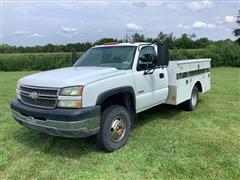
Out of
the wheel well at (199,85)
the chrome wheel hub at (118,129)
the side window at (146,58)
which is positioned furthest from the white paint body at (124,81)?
the chrome wheel hub at (118,129)

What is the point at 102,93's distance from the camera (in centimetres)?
465

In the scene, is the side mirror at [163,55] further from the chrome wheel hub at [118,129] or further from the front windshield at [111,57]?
the chrome wheel hub at [118,129]

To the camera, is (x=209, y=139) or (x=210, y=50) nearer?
(x=209, y=139)

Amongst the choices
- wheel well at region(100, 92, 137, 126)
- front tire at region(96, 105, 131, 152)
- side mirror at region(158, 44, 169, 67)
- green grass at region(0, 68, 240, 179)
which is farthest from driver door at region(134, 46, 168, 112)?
green grass at region(0, 68, 240, 179)

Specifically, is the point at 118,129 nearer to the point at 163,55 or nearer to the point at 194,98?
the point at 163,55

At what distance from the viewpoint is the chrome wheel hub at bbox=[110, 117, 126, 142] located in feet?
16.5

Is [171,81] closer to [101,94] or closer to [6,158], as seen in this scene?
[101,94]

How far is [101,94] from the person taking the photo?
4.63 metres

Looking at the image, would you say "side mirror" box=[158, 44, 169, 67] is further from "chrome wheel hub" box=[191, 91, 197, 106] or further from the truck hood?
"chrome wheel hub" box=[191, 91, 197, 106]

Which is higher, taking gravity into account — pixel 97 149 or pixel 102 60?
pixel 102 60

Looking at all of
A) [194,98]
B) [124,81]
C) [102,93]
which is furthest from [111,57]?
[194,98]

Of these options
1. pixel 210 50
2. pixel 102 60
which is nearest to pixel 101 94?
pixel 102 60

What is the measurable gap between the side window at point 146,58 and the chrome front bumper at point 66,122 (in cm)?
170

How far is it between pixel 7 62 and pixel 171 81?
28.0 meters
